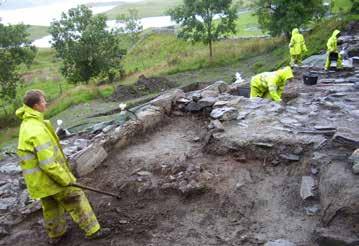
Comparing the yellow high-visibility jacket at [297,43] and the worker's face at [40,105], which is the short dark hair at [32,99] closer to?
the worker's face at [40,105]

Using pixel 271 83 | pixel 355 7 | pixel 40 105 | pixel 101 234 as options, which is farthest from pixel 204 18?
pixel 101 234

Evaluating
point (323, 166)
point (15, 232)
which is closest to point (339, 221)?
point (323, 166)

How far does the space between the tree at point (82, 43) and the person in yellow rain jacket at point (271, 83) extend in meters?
16.2

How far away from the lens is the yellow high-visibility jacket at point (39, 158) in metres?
4.45

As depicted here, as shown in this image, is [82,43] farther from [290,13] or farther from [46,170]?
[46,170]

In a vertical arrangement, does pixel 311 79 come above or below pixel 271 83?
below

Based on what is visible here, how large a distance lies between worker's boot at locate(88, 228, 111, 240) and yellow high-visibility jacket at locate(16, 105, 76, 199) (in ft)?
2.56

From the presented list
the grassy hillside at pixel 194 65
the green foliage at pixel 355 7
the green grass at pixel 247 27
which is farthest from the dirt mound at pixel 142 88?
the green grass at pixel 247 27

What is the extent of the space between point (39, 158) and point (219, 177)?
9.20 feet

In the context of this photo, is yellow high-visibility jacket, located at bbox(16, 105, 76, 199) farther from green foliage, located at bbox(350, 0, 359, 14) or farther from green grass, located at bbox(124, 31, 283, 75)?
green grass, located at bbox(124, 31, 283, 75)

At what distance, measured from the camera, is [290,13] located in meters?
22.8

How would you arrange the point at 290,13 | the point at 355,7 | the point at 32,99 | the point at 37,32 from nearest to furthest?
the point at 32,99 < the point at 355,7 < the point at 290,13 < the point at 37,32

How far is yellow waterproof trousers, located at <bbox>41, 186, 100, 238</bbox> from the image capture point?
15.8 ft

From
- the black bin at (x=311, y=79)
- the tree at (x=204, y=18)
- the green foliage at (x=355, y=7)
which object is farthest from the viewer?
the tree at (x=204, y=18)
